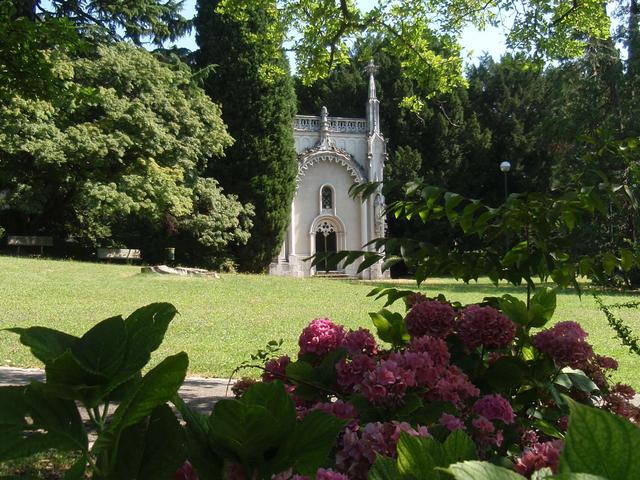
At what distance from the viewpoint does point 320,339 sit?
1.86 m

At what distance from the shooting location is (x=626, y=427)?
0.48 meters

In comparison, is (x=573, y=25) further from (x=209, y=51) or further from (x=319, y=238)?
(x=319, y=238)

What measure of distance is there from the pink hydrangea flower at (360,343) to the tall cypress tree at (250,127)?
948 inches

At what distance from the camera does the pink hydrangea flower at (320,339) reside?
1.86 metres

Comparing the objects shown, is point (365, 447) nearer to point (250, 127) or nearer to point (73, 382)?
point (73, 382)

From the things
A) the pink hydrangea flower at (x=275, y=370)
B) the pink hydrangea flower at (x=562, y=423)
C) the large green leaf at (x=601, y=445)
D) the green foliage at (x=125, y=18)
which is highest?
the green foliage at (x=125, y=18)

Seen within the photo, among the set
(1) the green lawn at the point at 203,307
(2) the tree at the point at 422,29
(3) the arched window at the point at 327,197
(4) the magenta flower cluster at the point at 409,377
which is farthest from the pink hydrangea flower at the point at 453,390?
(3) the arched window at the point at 327,197

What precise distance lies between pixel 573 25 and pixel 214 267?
19.4 meters

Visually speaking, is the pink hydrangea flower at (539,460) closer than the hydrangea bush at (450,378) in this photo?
Yes

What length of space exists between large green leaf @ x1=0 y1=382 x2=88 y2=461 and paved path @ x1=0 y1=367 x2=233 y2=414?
13.5 ft

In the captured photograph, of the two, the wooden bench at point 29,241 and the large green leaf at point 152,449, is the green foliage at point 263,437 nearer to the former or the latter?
the large green leaf at point 152,449

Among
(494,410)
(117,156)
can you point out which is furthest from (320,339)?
(117,156)

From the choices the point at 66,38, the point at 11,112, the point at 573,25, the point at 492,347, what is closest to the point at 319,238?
the point at 11,112

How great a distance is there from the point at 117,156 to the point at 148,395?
861 inches
